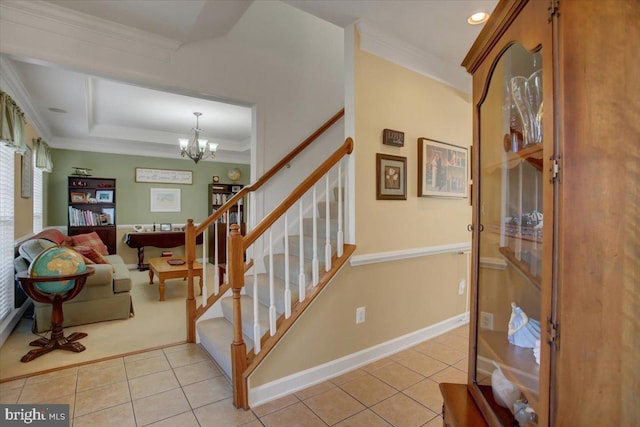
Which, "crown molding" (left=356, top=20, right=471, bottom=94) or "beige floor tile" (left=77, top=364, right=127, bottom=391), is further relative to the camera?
"crown molding" (left=356, top=20, right=471, bottom=94)

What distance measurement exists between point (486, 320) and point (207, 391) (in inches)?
71.9

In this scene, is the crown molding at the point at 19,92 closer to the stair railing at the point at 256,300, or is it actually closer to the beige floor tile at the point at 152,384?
the stair railing at the point at 256,300

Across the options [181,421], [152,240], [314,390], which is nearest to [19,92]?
[152,240]

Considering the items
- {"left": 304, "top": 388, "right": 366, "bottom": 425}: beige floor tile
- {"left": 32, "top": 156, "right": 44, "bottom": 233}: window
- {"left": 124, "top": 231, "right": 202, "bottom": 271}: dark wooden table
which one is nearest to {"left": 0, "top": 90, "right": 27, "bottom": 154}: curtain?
{"left": 32, "top": 156, "right": 44, "bottom": 233}: window

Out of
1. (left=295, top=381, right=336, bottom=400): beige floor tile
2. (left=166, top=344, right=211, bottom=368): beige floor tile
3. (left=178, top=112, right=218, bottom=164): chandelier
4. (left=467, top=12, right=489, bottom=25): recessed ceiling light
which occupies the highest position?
(left=467, top=12, right=489, bottom=25): recessed ceiling light

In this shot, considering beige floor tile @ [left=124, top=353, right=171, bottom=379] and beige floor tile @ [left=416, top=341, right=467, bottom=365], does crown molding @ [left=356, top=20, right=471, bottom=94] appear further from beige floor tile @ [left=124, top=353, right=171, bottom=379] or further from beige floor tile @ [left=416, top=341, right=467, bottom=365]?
beige floor tile @ [left=124, top=353, right=171, bottom=379]

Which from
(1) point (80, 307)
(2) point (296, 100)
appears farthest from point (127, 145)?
(2) point (296, 100)

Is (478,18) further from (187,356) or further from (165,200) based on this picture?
(165,200)

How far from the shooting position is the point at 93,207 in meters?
5.91

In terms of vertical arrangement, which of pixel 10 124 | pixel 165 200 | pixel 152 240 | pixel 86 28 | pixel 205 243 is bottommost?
pixel 152 240

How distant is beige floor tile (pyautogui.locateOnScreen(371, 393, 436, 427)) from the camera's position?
180 centimetres

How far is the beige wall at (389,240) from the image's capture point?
2193mm

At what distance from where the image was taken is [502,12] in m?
0.93

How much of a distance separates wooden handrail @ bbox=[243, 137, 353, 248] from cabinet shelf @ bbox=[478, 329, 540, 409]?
4.13ft
